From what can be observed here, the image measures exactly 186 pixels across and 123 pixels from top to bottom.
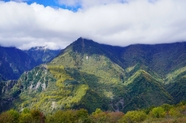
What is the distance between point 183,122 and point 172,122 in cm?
752

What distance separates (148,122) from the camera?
197125mm

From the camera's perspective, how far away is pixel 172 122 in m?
167

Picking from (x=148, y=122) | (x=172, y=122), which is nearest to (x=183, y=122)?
(x=172, y=122)

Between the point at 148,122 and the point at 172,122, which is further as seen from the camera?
the point at 148,122

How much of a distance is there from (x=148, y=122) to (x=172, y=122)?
107 ft

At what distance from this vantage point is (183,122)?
162m

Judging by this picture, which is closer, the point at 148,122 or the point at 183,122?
the point at 183,122

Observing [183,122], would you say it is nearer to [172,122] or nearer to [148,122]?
[172,122]
